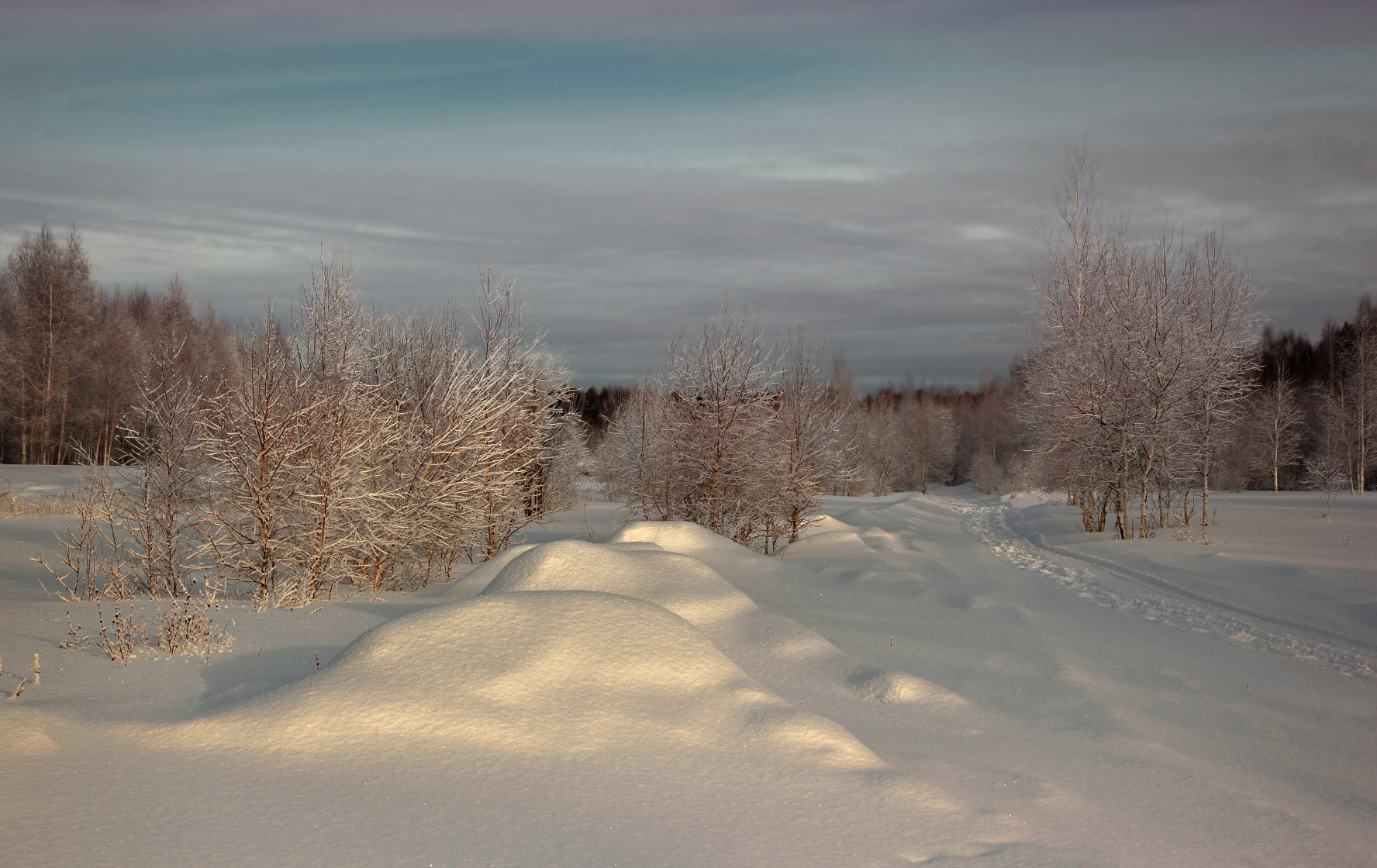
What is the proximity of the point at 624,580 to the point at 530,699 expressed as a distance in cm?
287

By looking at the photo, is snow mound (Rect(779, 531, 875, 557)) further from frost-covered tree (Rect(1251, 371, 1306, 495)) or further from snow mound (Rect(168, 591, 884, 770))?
frost-covered tree (Rect(1251, 371, 1306, 495))

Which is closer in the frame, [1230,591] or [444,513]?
[444,513]

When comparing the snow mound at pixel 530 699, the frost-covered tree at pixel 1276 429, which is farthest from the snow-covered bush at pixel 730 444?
the frost-covered tree at pixel 1276 429

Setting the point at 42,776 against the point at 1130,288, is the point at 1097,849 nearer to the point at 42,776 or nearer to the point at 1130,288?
the point at 42,776

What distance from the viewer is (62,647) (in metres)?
5.68

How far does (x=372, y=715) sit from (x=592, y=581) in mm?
3120

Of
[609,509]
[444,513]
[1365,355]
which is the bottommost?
[609,509]

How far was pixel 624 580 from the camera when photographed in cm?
775

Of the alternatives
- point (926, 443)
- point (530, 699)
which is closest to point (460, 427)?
Result: point (530, 699)

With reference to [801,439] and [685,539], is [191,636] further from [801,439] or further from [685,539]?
[801,439]

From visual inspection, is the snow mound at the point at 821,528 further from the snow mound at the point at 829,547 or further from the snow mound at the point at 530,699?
the snow mound at the point at 530,699

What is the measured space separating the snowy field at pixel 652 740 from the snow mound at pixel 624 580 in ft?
0.11

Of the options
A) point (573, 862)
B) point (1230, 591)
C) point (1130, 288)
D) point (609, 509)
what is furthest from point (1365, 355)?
point (573, 862)

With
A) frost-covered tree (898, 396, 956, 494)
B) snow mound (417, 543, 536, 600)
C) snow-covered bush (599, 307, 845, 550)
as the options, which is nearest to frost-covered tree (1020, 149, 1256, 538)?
snow-covered bush (599, 307, 845, 550)
